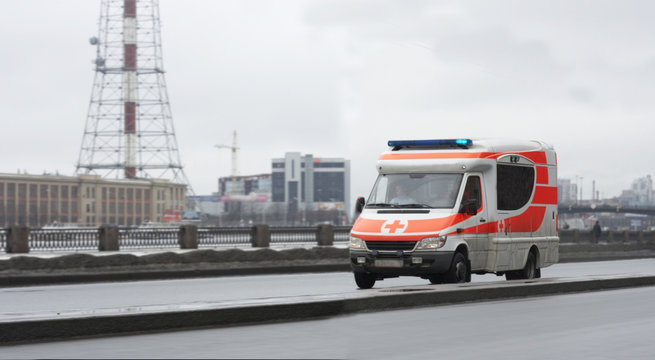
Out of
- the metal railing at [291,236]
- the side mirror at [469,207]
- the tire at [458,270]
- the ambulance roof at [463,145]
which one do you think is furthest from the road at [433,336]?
the metal railing at [291,236]

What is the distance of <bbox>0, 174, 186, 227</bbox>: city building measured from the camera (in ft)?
497

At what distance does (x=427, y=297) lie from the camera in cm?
1456

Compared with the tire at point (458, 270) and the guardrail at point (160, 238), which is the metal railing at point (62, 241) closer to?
the guardrail at point (160, 238)

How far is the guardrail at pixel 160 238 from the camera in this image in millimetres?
33719

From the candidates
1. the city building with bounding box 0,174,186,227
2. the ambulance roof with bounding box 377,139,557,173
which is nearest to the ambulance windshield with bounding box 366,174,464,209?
the ambulance roof with bounding box 377,139,557,173

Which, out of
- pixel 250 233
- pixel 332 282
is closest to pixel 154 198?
pixel 250 233

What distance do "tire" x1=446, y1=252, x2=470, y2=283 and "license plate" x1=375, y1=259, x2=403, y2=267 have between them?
2.86 ft

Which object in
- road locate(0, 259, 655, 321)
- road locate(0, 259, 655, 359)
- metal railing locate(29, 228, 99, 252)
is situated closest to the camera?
road locate(0, 259, 655, 359)

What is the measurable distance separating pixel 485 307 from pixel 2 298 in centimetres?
888

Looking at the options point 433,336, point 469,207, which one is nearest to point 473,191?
point 469,207

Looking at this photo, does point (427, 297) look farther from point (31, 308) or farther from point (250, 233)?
point (250, 233)

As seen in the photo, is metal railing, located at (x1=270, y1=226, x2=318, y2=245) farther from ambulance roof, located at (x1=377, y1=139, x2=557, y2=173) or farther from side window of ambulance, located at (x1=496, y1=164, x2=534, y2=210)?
ambulance roof, located at (x1=377, y1=139, x2=557, y2=173)

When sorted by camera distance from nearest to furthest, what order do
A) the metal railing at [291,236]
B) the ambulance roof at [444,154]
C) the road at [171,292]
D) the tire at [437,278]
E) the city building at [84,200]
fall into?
the road at [171,292] → the tire at [437,278] → the ambulance roof at [444,154] → the metal railing at [291,236] → the city building at [84,200]

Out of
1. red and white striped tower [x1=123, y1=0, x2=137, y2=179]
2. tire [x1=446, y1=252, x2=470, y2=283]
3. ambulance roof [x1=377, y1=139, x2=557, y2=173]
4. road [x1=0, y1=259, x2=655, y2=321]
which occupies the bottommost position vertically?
road [x1=0, y1=259, x2=655, y2=321]
